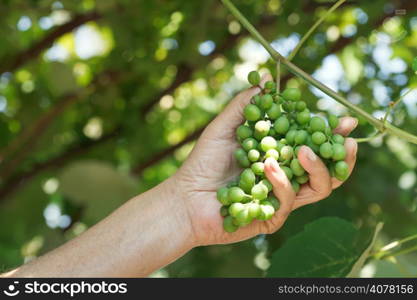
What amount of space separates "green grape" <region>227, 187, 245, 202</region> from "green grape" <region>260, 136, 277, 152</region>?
0.10 metres

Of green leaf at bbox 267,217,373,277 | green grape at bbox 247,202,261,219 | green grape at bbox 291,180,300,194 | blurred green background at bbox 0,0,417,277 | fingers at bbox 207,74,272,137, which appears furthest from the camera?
blurred green background at bbox 0,0,417,277

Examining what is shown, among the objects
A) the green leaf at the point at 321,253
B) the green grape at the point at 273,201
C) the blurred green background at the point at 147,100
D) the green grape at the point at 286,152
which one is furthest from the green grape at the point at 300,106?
the blurred green background at the point at 147,100

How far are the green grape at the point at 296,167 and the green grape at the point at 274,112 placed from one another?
11 centimetres

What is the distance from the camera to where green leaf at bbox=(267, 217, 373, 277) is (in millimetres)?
1673

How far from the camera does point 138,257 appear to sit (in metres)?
1.55

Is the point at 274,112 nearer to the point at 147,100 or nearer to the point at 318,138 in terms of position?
the point at 318,138

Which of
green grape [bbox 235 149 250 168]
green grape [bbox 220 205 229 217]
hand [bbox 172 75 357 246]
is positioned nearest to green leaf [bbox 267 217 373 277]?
hand [bbox 172 75 357 246]

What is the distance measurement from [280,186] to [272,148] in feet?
0.28

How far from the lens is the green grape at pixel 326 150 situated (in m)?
1.32

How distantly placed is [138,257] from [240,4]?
1.25 metres

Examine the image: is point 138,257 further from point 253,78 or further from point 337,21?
point 337,21

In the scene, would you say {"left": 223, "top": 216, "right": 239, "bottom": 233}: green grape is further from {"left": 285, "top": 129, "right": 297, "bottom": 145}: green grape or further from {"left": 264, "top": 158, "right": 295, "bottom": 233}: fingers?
{"left": 285, "top": 129, "right": 297, "bottom": 145}: green grape

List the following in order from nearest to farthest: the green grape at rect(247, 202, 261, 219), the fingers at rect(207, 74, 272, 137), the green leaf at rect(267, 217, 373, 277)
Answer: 1. the green grape at rect(247, 202, 261, 219)
2. the fingers at rect(207, 74, 272, 137)
3. the green leaf at rect(267, 217, 373, 277)

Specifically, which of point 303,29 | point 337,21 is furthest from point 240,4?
point 337,21
